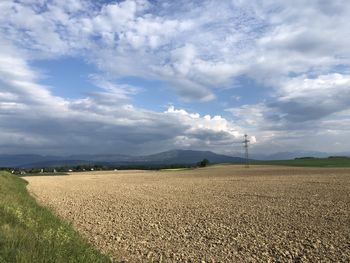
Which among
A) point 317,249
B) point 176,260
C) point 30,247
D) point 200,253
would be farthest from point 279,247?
point 30,247

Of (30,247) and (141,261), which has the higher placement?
(30,247)

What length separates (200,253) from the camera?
13.8m

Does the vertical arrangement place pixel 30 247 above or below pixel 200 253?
above

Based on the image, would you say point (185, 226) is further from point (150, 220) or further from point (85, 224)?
point (85, 224)

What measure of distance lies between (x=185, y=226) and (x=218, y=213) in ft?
15.2

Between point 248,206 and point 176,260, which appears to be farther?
point 248,206

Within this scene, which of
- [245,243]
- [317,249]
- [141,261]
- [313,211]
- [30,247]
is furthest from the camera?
[313,211]

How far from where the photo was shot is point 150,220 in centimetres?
2138

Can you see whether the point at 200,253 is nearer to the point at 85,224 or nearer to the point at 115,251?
the point at 115,251

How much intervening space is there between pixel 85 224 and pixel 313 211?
12.4 meters

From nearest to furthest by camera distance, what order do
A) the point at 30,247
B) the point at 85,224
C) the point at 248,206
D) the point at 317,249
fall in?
the point at 30,247, the point at 317,249, the point at 85,224, the point at 248,206

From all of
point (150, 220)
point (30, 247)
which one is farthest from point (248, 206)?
point (30, 247)

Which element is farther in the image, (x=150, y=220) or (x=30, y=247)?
(x=150, y=220)

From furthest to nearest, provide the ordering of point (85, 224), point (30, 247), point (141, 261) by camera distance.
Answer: point (85, 224), point (141, 261), point (30, 247)
